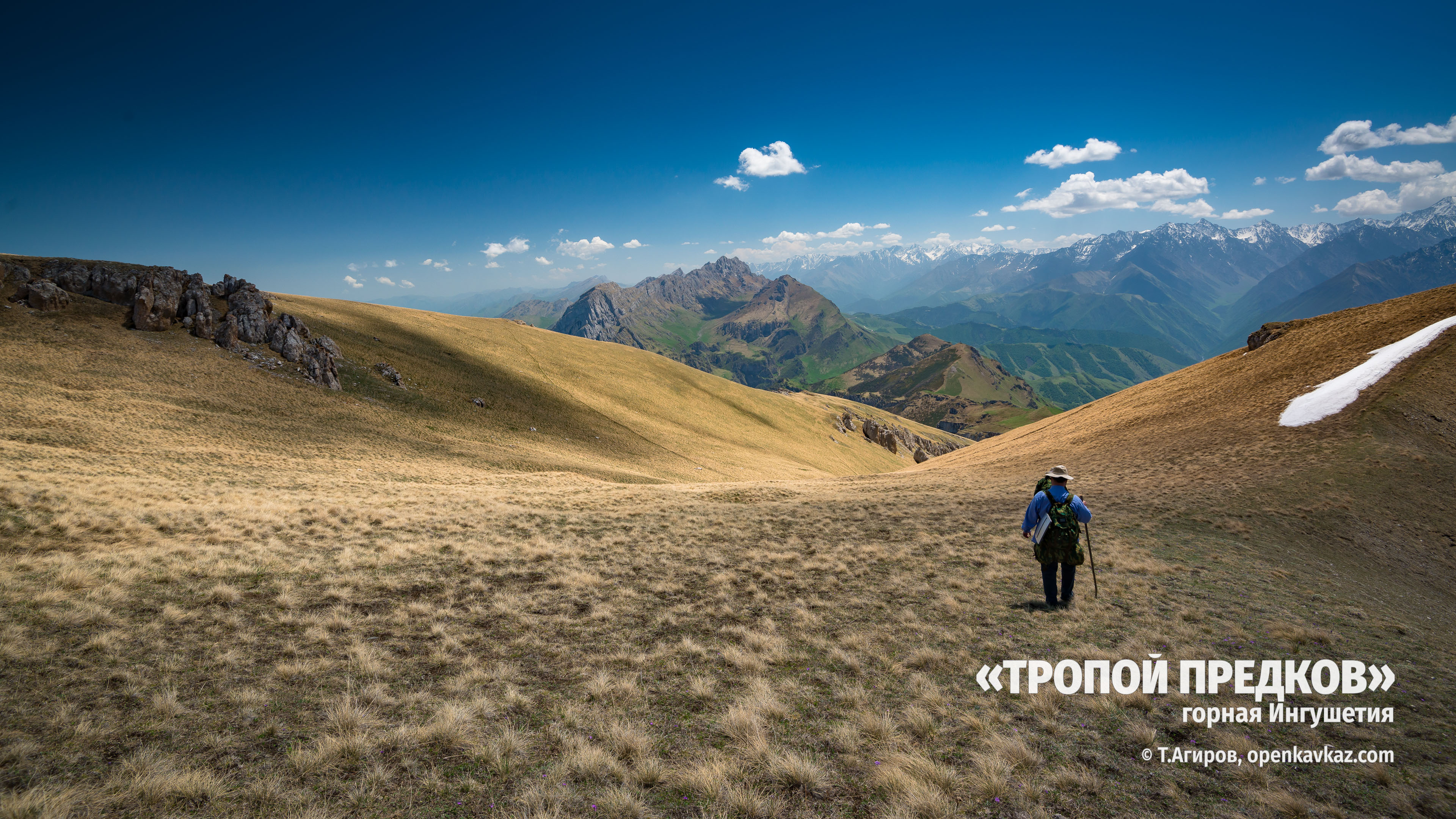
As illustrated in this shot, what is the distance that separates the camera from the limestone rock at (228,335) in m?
48.3

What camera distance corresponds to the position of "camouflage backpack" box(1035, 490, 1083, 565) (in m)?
12.3

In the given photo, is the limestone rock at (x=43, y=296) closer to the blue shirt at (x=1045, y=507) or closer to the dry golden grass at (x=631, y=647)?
the dry golden grass at (x=631, y=647)

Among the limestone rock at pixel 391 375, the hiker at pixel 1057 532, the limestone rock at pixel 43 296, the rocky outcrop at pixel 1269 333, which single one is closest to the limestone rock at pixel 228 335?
Answer: the limestone rock at pixel 43 296

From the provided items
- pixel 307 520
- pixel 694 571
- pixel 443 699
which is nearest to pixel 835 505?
pixel 694 571

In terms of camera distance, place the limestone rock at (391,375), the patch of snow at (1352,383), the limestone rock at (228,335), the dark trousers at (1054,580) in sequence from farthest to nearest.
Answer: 1. the limestone rock at (391,375)
2. the limestone rock at (228,335)
3. the patch of snow at (1352,383)
4. the dark trousers at (1054,580)

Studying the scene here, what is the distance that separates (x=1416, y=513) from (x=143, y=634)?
3920cm

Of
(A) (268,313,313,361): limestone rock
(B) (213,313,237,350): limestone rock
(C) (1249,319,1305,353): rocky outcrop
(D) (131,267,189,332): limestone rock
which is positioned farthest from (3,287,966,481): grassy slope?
(C) (1249,319,1305,353): rocky outcrop

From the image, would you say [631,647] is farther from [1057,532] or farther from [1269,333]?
Answer: [1269,333]

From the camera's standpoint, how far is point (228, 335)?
159 feet

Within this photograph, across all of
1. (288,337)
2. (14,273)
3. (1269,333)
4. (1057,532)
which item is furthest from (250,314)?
(1269,333)

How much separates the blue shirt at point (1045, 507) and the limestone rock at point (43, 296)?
73.0 m

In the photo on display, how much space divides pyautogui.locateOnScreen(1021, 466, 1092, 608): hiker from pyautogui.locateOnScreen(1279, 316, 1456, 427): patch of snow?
28.8 metres

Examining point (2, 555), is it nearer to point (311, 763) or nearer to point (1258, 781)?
point (311, 763)

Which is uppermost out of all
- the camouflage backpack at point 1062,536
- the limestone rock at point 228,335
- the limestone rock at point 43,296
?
the limestone rock at point 43,296
